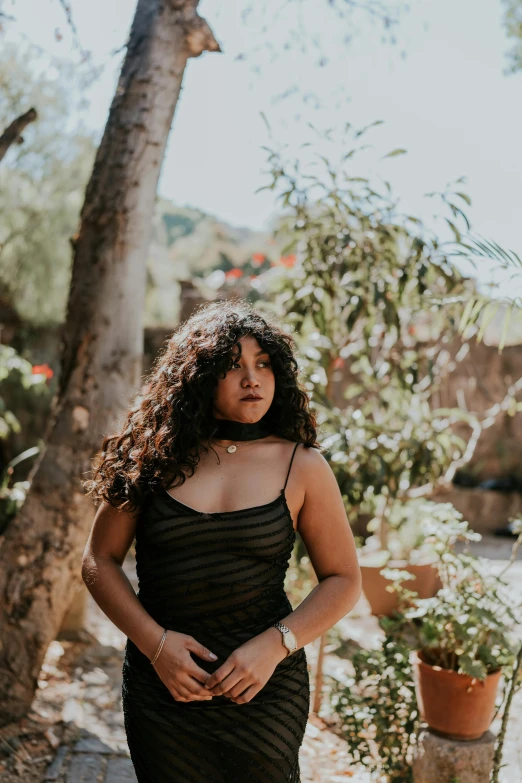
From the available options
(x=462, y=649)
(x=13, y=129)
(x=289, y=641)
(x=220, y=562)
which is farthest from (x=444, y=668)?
(x=13, y=129)

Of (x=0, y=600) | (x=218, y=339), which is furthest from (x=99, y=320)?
(x=218, y=339)

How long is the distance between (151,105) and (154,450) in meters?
2.32

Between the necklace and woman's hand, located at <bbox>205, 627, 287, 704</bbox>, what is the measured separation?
0.50 m

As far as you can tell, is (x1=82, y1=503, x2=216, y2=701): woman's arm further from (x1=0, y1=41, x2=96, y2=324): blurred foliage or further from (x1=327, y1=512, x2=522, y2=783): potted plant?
(x1=0, y1=41, x2=96, y2=324): blurred foliage

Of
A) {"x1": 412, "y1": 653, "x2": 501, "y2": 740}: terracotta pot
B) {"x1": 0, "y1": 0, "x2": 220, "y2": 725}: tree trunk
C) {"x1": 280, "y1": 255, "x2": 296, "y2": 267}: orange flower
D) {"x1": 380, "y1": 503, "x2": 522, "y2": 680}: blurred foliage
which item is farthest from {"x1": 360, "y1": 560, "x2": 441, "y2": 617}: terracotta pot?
{"x1": 0, "y1": 0, "x2": 220, "y2": 725}: tree trunk

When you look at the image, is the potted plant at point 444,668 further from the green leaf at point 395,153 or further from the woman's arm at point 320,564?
the green leaf at point 395,153

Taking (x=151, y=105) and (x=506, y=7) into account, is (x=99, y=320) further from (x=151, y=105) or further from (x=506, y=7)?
(x=506, y=7)

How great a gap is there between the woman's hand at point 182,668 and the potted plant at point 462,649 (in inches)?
53.8

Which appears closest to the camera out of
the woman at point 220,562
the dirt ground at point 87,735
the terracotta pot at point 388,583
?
the woman at point 220,562

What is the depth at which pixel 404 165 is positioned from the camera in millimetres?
3891

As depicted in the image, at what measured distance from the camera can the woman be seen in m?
1.74

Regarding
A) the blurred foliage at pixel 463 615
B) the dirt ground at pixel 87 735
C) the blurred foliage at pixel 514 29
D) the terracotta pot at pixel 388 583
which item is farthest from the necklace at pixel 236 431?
the blurred foliage at pixel 514 29

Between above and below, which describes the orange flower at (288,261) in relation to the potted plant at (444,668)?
above

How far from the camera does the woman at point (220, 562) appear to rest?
5.69ft
